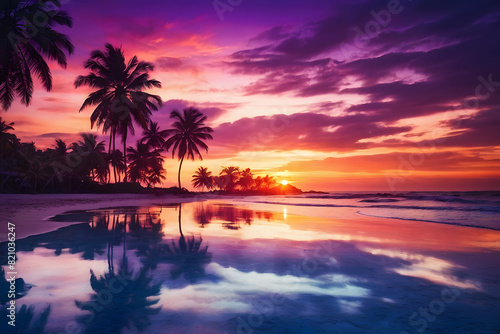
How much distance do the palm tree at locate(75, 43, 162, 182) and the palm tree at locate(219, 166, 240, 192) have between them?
51552 mm

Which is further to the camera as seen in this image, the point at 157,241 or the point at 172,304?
the point at 157,241

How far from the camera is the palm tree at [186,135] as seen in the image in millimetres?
42406

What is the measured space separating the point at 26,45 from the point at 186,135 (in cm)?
2759

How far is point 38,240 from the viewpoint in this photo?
687cm

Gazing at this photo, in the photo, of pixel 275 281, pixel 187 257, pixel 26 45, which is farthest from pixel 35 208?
pixel 275 281

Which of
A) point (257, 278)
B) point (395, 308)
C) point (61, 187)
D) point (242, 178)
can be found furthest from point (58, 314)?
point (242, 178)

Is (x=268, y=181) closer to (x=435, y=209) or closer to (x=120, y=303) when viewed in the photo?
(x=435, y=209)

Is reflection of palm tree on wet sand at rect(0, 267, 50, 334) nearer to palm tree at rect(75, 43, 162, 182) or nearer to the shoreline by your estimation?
the shoreline

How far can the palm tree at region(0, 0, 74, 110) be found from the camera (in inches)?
571

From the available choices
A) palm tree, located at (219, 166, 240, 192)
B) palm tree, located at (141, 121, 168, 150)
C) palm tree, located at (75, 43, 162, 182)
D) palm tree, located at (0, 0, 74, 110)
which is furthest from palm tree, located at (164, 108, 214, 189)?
palm tree, located at (219, 166, 240, 192)

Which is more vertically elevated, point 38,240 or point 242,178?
point 242,178

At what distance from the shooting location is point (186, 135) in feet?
141

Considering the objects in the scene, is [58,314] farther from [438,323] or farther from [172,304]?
[438,323]

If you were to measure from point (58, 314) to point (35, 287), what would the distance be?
3.61ft
